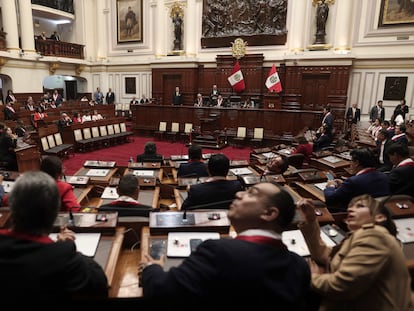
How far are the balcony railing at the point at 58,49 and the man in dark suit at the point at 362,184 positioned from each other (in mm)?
14590

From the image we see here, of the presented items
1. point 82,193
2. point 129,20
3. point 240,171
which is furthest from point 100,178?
point 129,20

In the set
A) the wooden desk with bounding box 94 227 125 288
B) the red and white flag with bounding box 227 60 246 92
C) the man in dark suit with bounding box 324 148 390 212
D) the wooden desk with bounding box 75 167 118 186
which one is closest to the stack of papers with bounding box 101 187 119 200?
the wooden desk with bounding box 75 167 118 186

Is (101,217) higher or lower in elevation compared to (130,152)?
higher

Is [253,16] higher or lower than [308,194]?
higher

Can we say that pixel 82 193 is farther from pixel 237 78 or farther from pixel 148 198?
pixel 237 78

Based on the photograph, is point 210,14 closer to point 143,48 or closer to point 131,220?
point 143,48

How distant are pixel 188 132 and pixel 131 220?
332 inches

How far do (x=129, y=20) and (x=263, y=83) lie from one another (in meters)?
7.77

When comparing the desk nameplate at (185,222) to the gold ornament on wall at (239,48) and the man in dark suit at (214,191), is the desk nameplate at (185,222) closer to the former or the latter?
the man in dark suit at (214,191)

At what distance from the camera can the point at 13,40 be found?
12008 mm

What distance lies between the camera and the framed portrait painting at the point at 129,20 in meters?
14.6

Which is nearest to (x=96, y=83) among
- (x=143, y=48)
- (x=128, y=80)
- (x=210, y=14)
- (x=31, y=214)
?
(x=128, y=80)

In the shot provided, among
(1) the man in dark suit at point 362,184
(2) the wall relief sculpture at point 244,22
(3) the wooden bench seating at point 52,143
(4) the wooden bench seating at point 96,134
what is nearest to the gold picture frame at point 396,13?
(2) the wall relief sculpture at point 244,22

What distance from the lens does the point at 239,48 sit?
12.3 m
